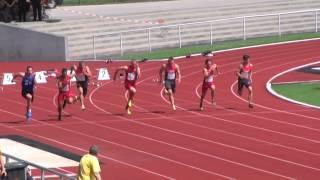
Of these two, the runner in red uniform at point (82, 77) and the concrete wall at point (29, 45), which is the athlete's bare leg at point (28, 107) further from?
the concrete wall at point (29, 45)

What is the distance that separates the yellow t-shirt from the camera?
53.4ft

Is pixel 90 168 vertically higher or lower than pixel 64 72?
lower

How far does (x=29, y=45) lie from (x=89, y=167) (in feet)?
92.2

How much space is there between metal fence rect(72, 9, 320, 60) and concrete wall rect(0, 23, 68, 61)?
143 centimetres

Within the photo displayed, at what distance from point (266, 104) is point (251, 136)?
518cm

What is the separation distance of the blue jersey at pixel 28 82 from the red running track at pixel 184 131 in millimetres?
871

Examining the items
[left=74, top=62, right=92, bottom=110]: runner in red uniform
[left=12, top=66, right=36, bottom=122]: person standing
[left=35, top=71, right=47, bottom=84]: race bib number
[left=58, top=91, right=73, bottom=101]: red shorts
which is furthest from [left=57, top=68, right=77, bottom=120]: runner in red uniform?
[left=35, top=71, right=47, bottom=84]: race bib number

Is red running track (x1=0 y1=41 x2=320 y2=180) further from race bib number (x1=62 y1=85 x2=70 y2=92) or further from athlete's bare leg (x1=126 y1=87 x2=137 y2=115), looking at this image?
race bib number (x1=62 y1=85 x2=70 y2=92)

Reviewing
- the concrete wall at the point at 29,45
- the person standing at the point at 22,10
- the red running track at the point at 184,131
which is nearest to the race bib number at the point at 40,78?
the red running track at the point at 184,131

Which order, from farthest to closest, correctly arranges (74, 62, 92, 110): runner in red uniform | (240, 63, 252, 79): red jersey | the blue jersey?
(74, 62, 92, 110): runner in red uniform
(240, 63, 252, 79): red jersey
the blue jersey

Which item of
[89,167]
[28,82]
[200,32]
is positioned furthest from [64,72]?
[200,32]

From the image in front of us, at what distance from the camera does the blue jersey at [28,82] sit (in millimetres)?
28391

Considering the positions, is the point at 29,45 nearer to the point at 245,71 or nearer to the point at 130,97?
the point at 130,97

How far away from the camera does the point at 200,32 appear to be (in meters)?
47.6
